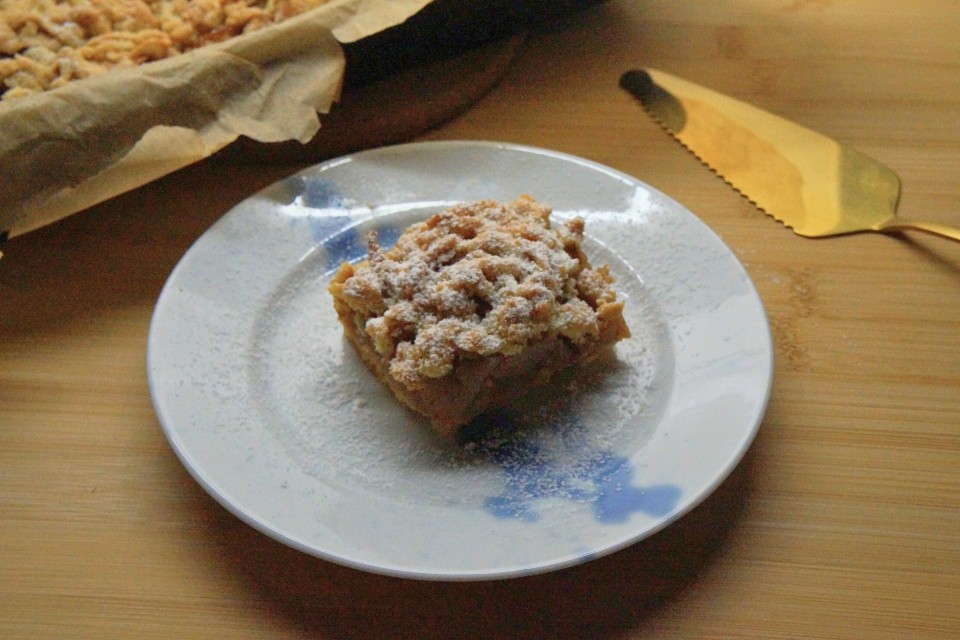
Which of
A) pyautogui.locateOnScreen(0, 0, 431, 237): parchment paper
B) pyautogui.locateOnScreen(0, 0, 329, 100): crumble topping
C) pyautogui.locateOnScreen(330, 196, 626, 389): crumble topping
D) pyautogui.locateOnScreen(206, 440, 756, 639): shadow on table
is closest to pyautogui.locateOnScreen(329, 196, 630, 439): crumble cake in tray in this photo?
pyautogui.locateOnScreen(330, 196, 626, 389): crumble topping

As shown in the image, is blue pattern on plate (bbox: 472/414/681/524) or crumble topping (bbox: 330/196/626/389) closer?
blue pattern on plate (bbox: 472/414/681/524)

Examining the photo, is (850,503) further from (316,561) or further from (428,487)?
(316,561)

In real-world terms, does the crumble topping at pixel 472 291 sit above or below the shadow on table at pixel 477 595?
above

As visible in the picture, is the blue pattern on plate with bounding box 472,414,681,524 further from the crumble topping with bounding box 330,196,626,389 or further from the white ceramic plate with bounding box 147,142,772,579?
the crumble topping with bounding box 330,196,626,389

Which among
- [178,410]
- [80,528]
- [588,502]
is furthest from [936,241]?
[80,528]

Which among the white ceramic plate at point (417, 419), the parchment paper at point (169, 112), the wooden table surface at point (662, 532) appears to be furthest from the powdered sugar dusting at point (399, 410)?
the parchment paper at point (169, 112)

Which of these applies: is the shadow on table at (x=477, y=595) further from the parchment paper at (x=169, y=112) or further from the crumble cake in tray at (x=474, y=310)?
the parchment paper at (x=169, y=112)
